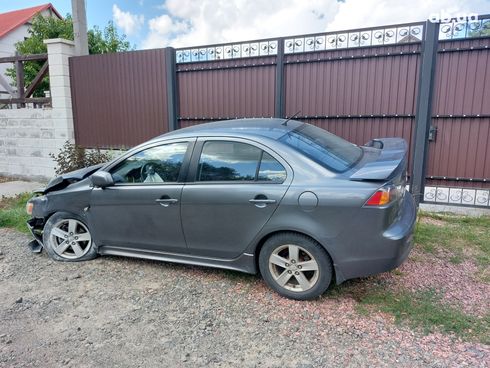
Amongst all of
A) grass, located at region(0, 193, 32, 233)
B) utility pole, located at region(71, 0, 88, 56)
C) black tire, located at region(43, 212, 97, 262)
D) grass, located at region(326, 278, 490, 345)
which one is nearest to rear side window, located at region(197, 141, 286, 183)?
grass, located at region(326, 278, 490, 345)

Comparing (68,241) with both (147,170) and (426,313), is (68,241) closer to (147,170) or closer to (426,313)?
(147,170)

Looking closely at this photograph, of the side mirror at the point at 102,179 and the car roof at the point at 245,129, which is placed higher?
the car roof at the point at 245,129

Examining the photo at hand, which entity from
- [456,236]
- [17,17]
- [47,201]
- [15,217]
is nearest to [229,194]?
[47,201]

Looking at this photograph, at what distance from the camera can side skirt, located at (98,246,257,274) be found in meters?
3.54

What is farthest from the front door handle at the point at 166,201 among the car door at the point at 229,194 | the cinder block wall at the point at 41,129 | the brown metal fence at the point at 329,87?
the cinder block wall at the point at 41,129

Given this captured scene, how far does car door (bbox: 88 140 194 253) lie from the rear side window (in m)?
0.22

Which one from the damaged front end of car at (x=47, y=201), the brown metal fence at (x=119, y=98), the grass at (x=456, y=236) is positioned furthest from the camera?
the brown metal fence at (x=119, y=98)

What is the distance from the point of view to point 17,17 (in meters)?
30.2

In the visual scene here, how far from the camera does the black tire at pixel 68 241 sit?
14.2ft

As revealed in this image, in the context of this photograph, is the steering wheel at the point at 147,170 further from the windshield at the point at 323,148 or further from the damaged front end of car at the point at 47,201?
the windshield at the point at 323,148

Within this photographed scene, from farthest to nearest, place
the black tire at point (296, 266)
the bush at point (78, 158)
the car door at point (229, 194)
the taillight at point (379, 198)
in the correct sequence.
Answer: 1. the bush at point (78, 158)
2. the car door at point (229, 194)
3. the black tire at point (296, 266)
4. the taillight at point (379, 198)

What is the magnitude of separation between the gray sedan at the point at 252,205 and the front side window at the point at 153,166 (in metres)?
0.01

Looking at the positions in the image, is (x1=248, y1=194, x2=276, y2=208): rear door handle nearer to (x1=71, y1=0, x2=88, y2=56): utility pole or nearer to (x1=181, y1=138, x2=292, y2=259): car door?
(x1=181, y1=138, x2=292, y2=259): car door

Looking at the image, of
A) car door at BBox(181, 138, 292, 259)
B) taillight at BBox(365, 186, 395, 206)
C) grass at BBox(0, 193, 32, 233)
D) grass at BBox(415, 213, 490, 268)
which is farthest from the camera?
grass at BBox(0, 193, 32, 233)
